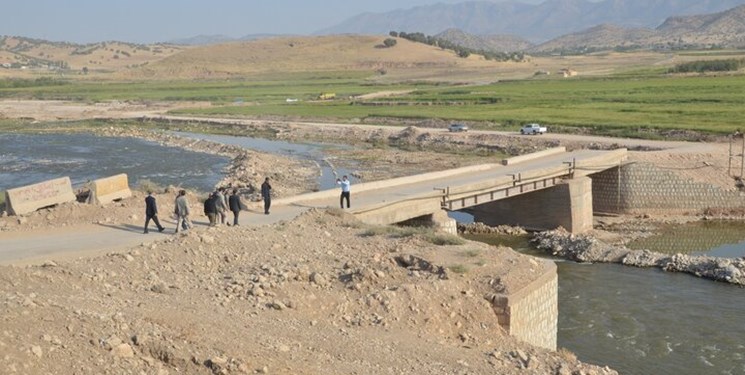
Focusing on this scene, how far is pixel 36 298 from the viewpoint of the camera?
12.8 m

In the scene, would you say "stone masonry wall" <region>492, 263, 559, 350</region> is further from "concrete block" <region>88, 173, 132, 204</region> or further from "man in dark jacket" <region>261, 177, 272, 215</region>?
"concrete block" <region>88, 173, 132, 204</region>

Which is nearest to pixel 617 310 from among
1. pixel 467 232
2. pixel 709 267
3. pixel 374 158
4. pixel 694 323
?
pixel 694 323

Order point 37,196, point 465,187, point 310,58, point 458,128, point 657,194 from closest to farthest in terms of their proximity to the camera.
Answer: point 37,196
point 465,187
point 657,194
point 458,128
point 310,58

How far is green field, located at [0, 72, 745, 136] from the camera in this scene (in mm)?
59531

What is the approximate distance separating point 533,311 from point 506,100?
2634 inches

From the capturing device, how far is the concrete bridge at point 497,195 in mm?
26594

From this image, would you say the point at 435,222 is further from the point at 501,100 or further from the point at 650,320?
the point at 501,100

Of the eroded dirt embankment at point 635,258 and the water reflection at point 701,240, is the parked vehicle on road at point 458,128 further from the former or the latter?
the eroded dirt embankment at point 635,258

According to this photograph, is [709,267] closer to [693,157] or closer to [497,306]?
[497,306]

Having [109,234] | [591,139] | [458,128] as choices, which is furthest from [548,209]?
[458,128]

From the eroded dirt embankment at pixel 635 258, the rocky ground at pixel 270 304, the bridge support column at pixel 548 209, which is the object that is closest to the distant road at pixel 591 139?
the bridge support column at pixel 548 209

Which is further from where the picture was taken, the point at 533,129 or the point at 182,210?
the point at 533,129

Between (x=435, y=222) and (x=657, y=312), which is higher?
(x=435, y=222)

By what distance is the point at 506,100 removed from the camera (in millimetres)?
82500
